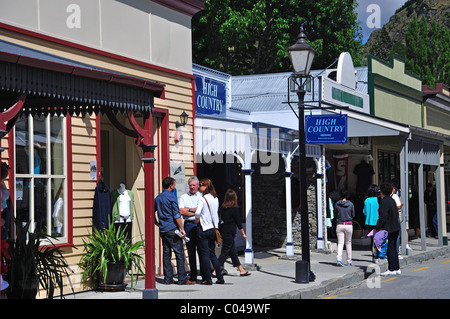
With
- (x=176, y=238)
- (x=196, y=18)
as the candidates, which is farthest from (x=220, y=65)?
(x=176, y=238)

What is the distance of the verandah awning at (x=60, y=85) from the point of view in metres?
7.81

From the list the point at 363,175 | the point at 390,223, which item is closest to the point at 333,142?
the point at 390,223

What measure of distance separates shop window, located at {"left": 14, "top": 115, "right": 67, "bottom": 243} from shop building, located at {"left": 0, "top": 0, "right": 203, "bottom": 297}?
0.6 inches

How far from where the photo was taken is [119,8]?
13.3 meters

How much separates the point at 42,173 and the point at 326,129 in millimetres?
8108

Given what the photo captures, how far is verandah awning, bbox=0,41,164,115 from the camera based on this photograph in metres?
7.81

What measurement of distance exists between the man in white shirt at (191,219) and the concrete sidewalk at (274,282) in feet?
1.69

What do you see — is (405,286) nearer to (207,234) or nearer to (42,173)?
(207,234)

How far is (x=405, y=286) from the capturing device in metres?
13.4

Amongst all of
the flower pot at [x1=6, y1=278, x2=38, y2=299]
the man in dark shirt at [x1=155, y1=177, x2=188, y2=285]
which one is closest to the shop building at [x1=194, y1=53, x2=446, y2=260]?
the man in dark shirt at [x1=155, y1=177, x2=188, y2=285]

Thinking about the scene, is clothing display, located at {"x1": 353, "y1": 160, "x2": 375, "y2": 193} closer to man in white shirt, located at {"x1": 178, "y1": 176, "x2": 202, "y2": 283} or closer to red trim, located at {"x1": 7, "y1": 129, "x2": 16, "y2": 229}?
man in white shirt, located at {"x1": 178, "y1": 176, "x2": 202, "y2": 283}

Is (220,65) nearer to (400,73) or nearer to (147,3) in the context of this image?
(400,73)

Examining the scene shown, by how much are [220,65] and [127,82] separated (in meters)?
25.7
